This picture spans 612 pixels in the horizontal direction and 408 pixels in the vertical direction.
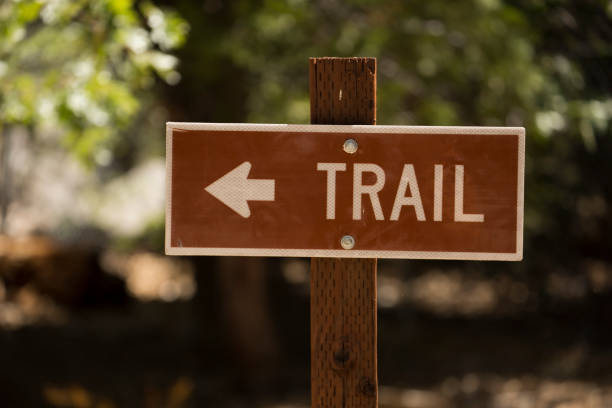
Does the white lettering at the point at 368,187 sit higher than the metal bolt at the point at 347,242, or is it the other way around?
the white lettering at the point at 368,187

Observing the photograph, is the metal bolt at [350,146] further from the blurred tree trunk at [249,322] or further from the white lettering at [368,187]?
the blurred tree trunk at [249,322]

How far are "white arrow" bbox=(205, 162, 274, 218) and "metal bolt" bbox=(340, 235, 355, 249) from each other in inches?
7.7

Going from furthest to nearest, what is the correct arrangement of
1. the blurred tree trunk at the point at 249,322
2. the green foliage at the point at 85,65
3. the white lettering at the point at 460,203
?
the blurred tree trunk at the point at 249,322, the green foliage at the point at 85,65, the white lettering at the point at 460,203

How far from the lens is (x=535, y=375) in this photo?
6672 mm

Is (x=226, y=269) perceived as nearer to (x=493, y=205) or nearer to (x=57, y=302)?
(x=57, y=302)

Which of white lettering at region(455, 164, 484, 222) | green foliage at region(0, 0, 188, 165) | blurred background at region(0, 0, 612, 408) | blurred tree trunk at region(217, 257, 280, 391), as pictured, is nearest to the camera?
white lettering at region(455, 164, 484, 222)

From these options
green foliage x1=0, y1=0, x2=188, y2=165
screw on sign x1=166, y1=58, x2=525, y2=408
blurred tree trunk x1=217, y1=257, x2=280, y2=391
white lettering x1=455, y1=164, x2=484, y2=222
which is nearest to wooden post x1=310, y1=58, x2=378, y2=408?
screw on sign x1=166, y1=58, x2=525, y2=408

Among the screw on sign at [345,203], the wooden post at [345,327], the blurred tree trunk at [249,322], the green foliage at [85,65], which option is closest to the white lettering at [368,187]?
the screw on sign at [345,203]

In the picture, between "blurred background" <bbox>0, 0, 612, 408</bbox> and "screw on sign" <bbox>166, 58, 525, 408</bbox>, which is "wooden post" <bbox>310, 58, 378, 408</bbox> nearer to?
"screw on sign" <bbox>166, 58, 525, 408</bbox>

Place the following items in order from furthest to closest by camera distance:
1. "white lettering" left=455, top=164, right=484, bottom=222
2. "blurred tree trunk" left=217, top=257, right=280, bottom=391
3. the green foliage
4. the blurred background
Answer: "blurred tree trunk" left=217, top=257, right=280, bottom=391, the blurred background, the green foliage, "white lettering" left=455, top=164, right=484, bottom=222

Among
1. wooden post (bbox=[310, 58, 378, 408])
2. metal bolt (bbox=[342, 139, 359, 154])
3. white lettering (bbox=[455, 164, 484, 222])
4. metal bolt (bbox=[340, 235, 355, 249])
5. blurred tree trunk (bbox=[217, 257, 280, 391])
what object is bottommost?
blurred tree trunk (bbox=[217, 257, 280, 391])

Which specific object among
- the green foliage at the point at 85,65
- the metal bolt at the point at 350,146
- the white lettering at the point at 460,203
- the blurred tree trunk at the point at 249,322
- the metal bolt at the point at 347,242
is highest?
the green foliage at the point at 85,65

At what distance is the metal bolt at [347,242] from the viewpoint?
1590 millimetres

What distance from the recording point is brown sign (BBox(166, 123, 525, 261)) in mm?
1587
